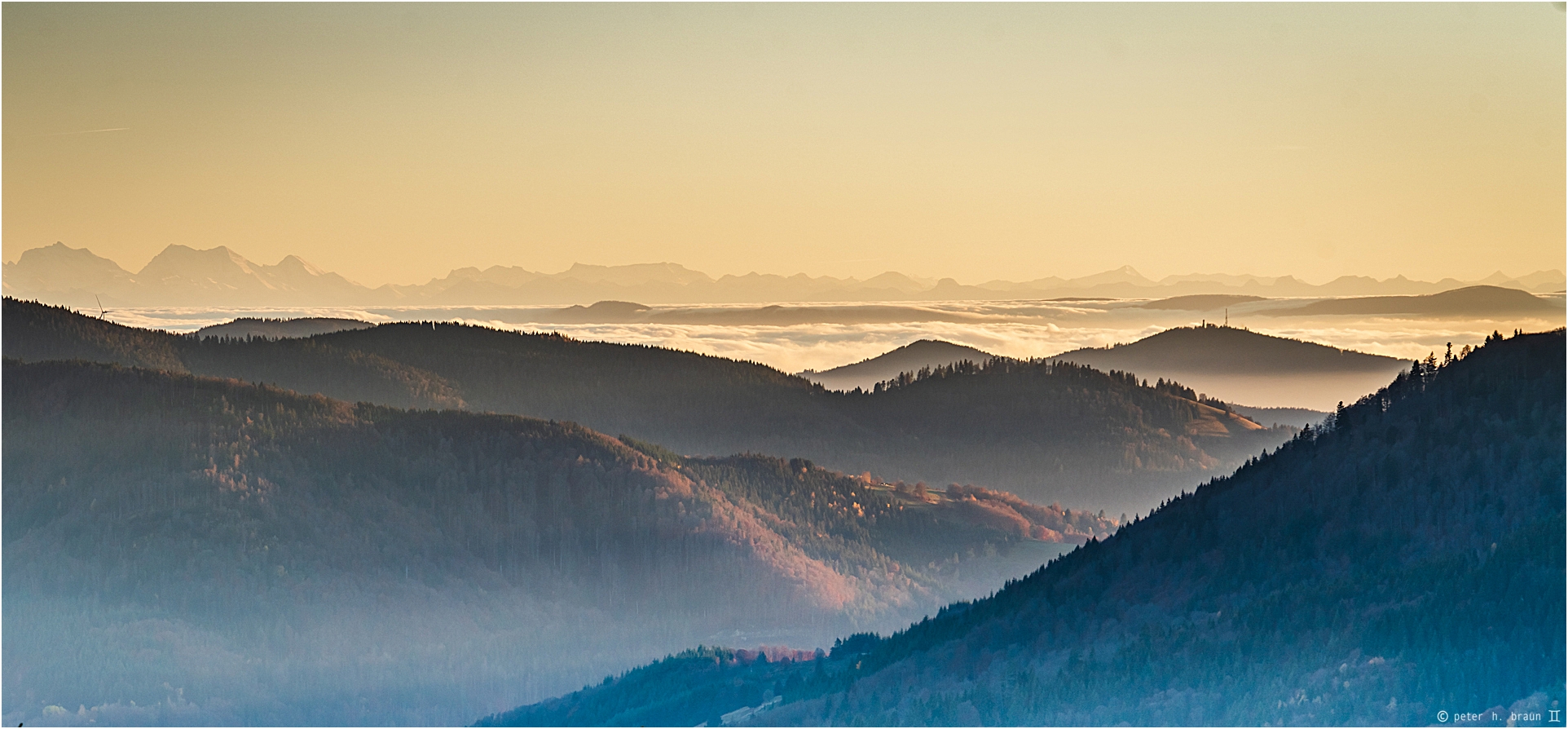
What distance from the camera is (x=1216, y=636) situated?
6599 inches

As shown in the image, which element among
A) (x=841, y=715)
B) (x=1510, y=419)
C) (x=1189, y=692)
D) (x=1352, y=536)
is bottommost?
(x=841, y=715)

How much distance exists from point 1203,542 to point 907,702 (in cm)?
4218

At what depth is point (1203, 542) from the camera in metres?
196

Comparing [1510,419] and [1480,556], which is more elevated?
→ [1510,419]

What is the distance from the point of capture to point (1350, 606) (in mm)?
165875

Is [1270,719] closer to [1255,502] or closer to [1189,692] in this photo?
[1189,692]

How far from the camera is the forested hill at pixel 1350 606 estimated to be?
146 m

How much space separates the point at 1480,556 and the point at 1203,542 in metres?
38.6

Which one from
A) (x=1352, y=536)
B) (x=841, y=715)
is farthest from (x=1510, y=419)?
(x=841, y=715)

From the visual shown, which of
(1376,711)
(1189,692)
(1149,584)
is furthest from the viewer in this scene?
(1149,584)

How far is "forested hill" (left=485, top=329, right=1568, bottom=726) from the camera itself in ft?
479

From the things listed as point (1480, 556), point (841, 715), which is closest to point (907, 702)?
point (841, 715)

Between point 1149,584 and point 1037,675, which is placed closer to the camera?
point 1037,675

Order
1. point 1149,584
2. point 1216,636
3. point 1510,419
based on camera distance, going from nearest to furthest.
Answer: point 1216,636 < point 1510,419 < point 1149,584
